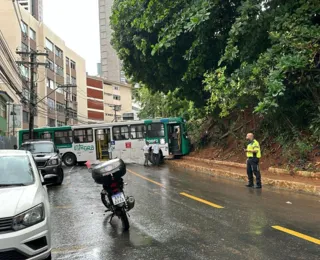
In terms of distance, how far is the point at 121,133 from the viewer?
83.0 feet

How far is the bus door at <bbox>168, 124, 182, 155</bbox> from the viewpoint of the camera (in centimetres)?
2522

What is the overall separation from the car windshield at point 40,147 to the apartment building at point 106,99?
6540 centimetres

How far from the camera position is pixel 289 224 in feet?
22.1

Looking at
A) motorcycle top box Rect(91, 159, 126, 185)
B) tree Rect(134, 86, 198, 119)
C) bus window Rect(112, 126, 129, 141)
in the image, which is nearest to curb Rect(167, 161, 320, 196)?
motorcycle top box Rect(91, 159, 126, 185)

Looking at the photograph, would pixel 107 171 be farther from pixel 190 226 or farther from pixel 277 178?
pixel 277 178

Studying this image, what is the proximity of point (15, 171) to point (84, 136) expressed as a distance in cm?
2033

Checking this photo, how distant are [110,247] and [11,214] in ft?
6.19

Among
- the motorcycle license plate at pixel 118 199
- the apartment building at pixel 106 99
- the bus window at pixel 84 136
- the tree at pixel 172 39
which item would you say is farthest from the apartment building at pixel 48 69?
the motorcycle license plate at pixel 118 199

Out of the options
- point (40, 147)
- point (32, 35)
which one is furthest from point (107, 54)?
point (40, 147)

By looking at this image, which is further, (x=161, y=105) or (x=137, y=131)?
(x=161, y=105)

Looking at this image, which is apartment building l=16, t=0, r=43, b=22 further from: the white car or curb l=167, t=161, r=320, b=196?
the white car

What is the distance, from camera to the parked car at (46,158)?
1352cm

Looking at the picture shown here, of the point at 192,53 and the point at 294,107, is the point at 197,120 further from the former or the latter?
the point at 294,107

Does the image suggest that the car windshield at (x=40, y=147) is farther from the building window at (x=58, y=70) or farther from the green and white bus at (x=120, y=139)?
the building window at (x=58, y=70)
